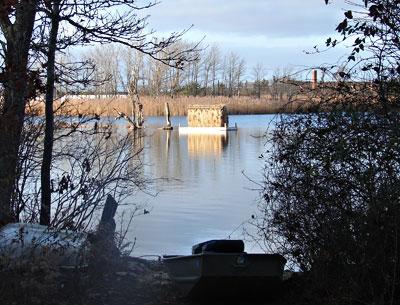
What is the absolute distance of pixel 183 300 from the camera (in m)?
6.98

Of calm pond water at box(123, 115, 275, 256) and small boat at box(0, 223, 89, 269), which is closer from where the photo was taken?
small boat at box(0, 223, 89, 269)

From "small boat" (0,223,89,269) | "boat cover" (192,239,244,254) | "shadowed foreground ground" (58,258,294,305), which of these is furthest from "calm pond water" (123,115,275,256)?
"small boat" (0,223,89,269)

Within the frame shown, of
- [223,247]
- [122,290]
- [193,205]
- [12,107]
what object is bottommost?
[193,205]

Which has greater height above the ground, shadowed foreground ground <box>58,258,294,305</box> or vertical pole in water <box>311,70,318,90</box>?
vertical pole in water <box>311,70,318,90</box>

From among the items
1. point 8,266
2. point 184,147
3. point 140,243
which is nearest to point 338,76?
point 8,266

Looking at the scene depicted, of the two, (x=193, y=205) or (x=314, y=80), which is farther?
(x=193, y=205)

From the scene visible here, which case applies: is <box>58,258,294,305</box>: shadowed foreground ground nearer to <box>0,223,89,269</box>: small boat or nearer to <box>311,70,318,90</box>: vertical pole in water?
<box>0,223,89,269</box>: small boat

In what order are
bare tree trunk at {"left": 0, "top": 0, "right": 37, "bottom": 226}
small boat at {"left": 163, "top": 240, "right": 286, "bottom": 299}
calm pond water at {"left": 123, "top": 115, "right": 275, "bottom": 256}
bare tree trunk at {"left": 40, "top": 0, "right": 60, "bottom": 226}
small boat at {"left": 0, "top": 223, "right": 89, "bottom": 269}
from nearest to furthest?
small boat at {"left": 163, "top": 240, "right": 286, "bottom": 299}, small boat at {"left": 0, "top": 223, "right": 89, "bottom": 269}, bare tree trunk at {"left": 0, "top": 0, "right": 37, "bottom": 226}, bare tree trunk at {"left": 40, "top": 0, "right": 60, "bottom": 226}, calm pond water at {"left": 123, "top": 115, "right": 275, "bottom": 256}

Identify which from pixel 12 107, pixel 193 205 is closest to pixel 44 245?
pixel 12 107

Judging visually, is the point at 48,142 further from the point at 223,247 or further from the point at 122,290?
the point at 223,247

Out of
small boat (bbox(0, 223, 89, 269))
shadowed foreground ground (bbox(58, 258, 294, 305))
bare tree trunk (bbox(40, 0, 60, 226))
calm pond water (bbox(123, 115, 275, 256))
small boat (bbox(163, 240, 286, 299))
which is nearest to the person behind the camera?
small boat (bbox(163, 240, 286, 299))

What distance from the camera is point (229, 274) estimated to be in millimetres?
6516

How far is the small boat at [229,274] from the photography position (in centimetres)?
647

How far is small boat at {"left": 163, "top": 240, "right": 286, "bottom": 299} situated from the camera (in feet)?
21.2
